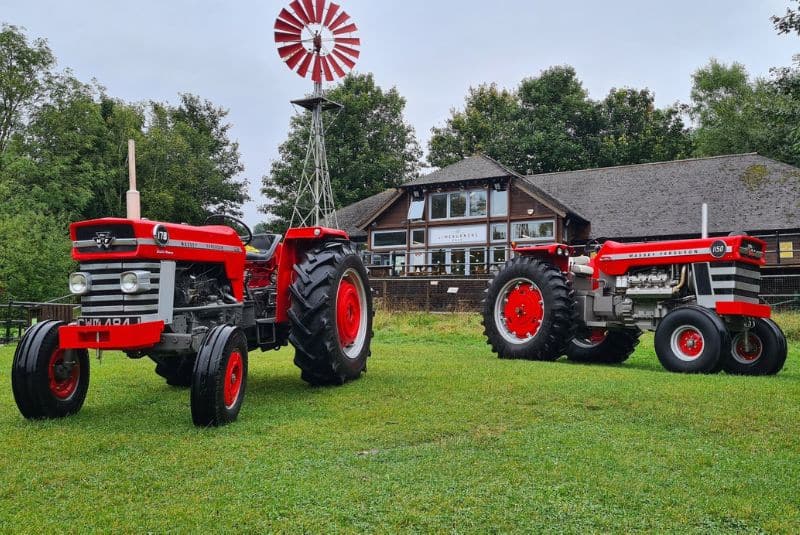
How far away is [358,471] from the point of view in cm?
395

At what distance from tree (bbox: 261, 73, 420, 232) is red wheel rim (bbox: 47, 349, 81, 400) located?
37.0 metres

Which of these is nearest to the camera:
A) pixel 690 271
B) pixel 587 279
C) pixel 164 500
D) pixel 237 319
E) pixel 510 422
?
pixel 164 500


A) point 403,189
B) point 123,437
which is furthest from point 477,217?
point 123,437

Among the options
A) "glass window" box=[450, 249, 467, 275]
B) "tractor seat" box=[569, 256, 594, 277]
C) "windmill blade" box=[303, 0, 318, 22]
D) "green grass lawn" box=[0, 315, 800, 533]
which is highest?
"windmill blade" box=[303, 0, 318, 22]

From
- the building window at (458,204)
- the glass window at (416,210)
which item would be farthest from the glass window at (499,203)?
the glass window at (416,210)

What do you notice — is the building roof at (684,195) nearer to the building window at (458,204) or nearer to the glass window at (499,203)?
the glass window at (499,203)

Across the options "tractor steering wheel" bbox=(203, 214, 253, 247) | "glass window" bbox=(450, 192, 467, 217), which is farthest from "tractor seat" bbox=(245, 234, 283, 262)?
"glass window" bbox=(450, 192, 467, 217)

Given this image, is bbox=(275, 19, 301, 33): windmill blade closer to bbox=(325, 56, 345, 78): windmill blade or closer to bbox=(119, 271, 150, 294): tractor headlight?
bbox=(325, 56, 345, 78): windmill blade

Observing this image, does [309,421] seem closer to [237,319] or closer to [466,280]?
[237,319]

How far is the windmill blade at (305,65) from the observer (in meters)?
22.3

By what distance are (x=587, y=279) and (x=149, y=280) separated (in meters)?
7.04

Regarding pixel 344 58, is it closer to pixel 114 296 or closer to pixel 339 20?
pixel 339 20

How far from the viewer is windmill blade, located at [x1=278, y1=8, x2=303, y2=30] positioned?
72.0 ft

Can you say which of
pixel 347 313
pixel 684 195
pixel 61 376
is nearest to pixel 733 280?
pixel 347 313
